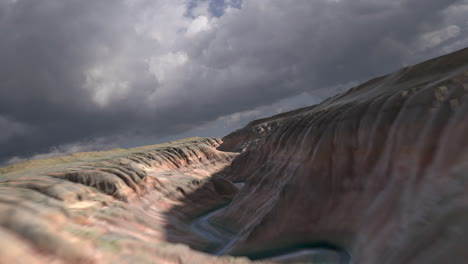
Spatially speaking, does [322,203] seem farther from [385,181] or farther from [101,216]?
[101,216]

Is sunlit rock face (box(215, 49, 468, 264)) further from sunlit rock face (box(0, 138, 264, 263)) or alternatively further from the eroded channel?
sunlit rock face (box(0, 138, 264, 263))

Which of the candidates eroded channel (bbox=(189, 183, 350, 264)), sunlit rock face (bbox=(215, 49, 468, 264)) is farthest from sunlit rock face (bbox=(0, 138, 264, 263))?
sunlit rock face (bbox=(215, 49, 468, 264))

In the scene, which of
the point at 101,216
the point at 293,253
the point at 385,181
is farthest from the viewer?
the point at 101,216

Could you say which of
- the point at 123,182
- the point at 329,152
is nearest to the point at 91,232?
the point at 123,182

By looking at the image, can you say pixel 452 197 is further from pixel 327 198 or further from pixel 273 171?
pixel 273 171

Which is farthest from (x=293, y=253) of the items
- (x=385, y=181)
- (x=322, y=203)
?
(x=385, y=181)

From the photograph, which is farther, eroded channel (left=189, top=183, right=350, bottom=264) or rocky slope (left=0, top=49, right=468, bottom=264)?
eroded channel (left=189, top=183, right=350, bottom=264)
